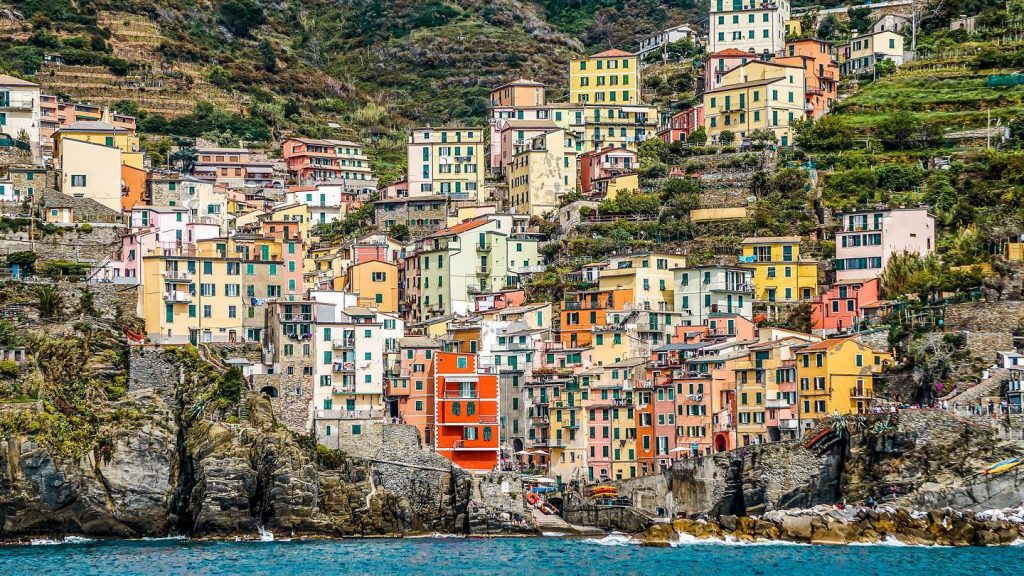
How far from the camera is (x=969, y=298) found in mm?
95500

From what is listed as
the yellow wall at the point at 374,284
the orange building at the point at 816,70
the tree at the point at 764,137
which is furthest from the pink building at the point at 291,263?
the orange building at the point at 816,70

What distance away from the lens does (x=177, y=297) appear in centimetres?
9762

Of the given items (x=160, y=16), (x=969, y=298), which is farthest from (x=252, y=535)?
(x=160, y=16)

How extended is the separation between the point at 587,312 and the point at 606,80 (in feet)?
117

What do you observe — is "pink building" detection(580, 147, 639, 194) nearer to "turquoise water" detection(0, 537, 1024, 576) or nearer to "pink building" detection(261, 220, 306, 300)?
"pink building" detection(261, 220, 306, 300)

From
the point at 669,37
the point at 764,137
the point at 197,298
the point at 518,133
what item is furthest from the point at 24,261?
the point at 669,37

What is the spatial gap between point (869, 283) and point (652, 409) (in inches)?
550

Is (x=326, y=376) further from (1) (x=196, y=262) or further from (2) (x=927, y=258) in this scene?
(2) (x=927, y=258)

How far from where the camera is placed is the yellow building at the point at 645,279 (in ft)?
345

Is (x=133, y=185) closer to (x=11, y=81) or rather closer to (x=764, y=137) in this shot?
(x=11, y=81)

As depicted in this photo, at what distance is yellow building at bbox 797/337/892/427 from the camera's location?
90250 mm

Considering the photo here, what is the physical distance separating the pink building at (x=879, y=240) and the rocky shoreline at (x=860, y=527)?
2157 cm

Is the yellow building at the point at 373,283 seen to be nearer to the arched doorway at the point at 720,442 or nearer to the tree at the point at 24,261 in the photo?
the tree at the point at 24,261

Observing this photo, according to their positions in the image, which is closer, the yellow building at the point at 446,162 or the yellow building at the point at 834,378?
the yellow building at the point at 834,378
